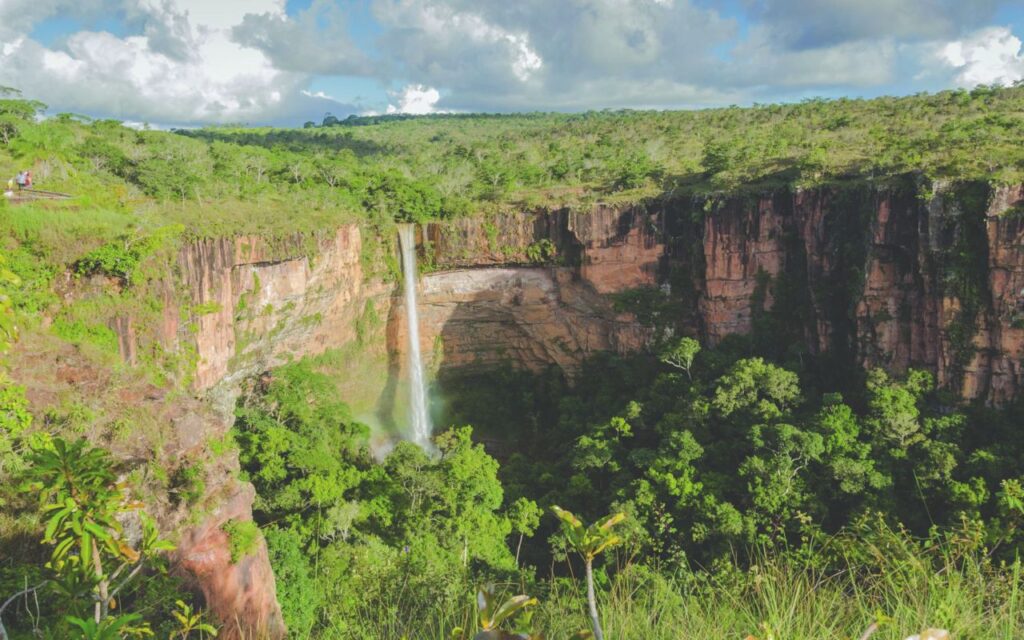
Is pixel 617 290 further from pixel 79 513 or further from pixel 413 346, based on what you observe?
pixel 79 513

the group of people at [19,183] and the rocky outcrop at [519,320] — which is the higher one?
the group of people at [19,183]

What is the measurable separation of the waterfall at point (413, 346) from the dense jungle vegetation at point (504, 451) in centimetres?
84

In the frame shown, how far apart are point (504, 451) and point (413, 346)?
527 centimetres

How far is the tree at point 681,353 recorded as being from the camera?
2102 centimetres

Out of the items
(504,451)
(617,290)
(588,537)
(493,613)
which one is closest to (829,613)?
(588,537)

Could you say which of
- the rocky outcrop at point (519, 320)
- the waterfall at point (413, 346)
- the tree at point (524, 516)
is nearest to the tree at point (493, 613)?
the tree at point (524, 516)

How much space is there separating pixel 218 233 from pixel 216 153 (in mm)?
10545

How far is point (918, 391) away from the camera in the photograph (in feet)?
57.5

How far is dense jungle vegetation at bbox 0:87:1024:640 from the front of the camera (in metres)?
4.88

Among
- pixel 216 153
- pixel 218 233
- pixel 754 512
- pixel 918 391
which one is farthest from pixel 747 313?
pixel 216 153

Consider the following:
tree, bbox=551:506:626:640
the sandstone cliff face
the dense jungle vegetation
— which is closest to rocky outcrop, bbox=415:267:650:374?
the dense jungle vegetation

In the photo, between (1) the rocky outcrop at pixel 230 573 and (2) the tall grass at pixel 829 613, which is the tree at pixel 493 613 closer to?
(2) the tall grass at pixel 829 613

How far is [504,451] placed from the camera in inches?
998

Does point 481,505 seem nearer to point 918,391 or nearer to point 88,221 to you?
point 88,221
